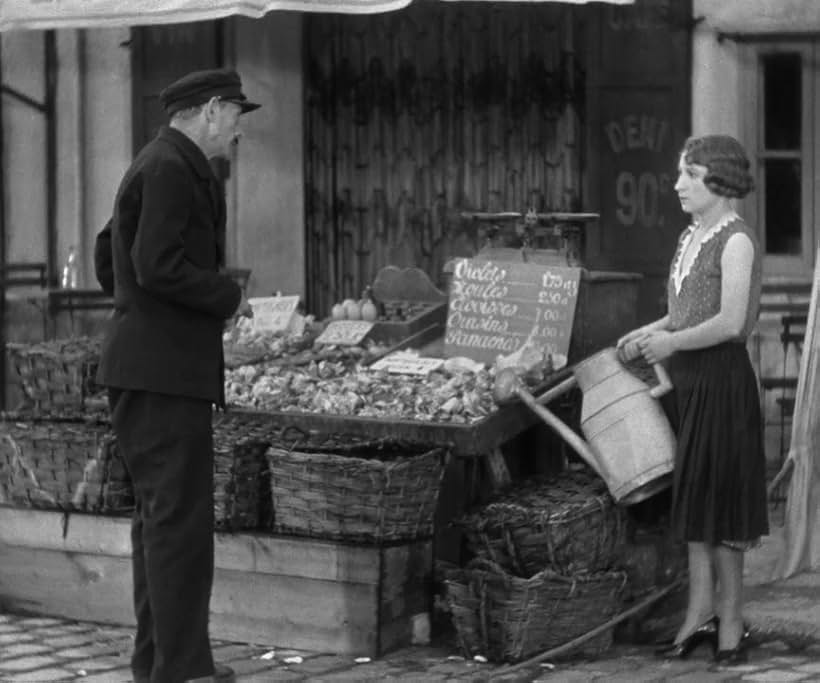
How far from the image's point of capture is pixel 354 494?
6730 millimetres

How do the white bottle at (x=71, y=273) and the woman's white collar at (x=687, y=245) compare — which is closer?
the woman's white collar at (x=687, y=245)

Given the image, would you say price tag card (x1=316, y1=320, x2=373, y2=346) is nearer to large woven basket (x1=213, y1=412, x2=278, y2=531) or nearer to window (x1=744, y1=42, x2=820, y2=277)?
large woven basket (x1=213, y1=412, x2=278, y2=531)

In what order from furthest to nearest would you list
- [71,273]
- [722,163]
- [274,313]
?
[71,273] < [274,313] < [722,163]

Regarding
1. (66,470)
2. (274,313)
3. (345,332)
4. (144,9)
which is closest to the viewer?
(66,470)

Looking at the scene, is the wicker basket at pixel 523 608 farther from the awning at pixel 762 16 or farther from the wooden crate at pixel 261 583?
the awning at pixel 762 16

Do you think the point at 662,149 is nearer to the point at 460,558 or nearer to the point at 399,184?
the point at 399,184

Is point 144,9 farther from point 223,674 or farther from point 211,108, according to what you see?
point 223,674

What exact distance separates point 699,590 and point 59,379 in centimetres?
312

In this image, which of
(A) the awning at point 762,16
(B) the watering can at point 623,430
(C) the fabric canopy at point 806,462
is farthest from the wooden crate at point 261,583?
(A) the awning at point 762,16

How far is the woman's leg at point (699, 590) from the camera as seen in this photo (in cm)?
658

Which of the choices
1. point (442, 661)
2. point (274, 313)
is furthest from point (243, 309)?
point (274, 313)

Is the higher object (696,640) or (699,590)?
(699,590)

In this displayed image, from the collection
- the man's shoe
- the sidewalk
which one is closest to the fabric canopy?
the sidewalk

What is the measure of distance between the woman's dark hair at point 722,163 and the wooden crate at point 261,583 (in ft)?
5.55
